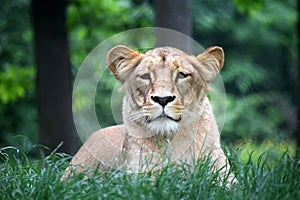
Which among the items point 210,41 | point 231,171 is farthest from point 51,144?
point 210,41

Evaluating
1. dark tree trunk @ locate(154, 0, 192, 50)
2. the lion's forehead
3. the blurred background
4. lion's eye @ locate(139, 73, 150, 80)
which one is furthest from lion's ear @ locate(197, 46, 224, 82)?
dark tree trunk @ locate(154, 0, 192, 50)

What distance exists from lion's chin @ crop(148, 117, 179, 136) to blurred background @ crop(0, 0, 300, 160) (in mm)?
732

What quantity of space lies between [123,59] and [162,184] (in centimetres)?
133

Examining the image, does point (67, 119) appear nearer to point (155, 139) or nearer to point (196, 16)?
point (155, 139)

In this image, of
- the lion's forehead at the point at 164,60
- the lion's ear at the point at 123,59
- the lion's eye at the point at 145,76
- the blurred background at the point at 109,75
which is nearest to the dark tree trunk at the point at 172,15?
the blurred background at the point at 109,75

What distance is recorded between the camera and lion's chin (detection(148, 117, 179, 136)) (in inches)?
245

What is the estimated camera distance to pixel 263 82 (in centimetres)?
1958

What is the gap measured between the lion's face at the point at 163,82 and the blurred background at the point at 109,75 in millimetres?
692

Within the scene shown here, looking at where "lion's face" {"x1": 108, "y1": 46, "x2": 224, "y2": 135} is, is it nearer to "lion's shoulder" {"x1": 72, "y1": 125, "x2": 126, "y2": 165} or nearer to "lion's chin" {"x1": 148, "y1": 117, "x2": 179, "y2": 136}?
"lion's chin" {"x1": 148, "y1": 117, "x2": 179, "y2": 136}

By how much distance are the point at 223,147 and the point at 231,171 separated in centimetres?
77

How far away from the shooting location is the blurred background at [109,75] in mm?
10883

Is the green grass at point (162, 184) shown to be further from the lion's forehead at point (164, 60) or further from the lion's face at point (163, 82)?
the lion's forehead at point (164, 60)

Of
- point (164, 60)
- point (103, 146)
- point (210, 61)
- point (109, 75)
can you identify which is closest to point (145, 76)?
point (164, 60)

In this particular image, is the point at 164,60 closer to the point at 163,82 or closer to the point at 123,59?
the point at 163,82
